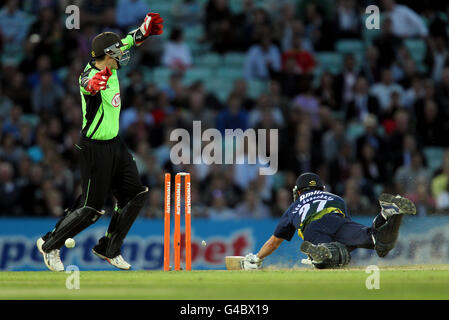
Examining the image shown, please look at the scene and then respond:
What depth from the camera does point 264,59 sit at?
58.4 feet

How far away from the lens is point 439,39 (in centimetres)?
1819

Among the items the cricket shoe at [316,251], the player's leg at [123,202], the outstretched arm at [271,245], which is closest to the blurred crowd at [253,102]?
the outstretched arm at [271,245]

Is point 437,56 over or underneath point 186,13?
underneath

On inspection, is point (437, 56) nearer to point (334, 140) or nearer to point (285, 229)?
point (334, 140)

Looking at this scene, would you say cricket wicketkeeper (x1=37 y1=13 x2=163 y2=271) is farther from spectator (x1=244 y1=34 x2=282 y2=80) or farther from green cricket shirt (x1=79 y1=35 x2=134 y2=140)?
spectator (x1=244 y1=34 x2=282 y2=80)

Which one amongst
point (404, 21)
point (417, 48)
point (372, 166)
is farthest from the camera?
point (417, 48)

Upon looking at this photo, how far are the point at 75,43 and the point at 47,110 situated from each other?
1535 millimetres

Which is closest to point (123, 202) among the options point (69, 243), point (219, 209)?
point (69, 243)

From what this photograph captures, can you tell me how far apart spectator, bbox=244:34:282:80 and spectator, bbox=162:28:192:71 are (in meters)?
1.23

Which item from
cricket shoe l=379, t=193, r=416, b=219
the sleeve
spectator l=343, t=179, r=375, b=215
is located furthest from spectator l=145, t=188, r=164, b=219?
cricket shoe l=379, t=193, r=416, b=219

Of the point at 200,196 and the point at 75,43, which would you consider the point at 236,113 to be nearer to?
the point at 200,196

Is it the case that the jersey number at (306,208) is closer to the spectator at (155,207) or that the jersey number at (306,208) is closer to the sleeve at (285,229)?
the sleeve at (285,229)

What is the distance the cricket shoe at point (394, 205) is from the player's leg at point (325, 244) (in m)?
0.59

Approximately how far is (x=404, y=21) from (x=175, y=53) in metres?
4.42
